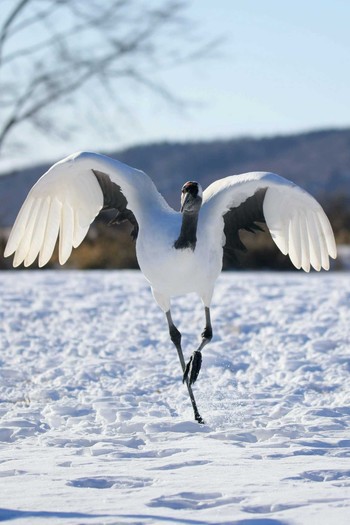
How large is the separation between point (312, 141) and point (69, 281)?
51463 mm

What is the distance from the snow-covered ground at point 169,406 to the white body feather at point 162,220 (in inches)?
33.4

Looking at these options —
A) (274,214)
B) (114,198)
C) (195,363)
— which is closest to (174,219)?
(114,198)

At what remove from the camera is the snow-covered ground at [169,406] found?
157 inches

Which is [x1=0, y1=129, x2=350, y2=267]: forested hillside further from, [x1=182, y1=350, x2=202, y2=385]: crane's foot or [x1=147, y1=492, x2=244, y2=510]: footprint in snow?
[x1=147, y1=492, x2=244, y2=510]: footprint in snow

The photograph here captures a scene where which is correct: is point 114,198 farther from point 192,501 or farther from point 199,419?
point 192,501

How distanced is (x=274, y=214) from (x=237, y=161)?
5347cm

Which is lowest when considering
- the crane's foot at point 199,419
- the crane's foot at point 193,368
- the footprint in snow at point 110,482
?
the footprint in snow at point 110,482

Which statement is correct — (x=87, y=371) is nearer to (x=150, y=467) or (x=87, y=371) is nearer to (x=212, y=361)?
(x=212, y=361)

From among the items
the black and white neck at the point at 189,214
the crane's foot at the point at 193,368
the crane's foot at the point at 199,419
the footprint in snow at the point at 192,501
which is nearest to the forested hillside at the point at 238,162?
the crane's foot at the point at 193,368

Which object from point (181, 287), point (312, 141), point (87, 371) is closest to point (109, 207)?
point (181, 287)

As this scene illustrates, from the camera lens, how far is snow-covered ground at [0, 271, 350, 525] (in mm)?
4000

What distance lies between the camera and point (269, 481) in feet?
14.0

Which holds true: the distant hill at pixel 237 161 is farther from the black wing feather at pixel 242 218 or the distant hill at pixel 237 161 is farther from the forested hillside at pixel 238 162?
the black wing feather at pixel 242 218

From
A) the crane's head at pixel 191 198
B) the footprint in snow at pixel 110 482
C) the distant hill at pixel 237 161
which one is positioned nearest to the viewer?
the footprint in snow at pixel 110 482
